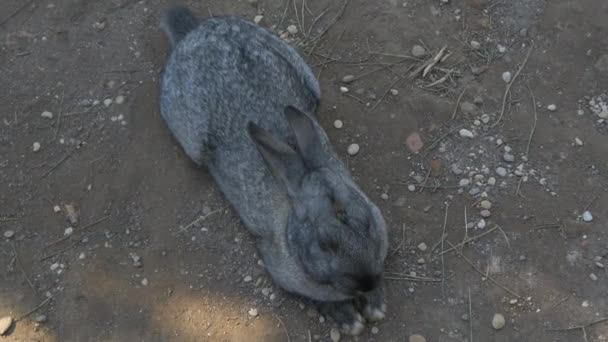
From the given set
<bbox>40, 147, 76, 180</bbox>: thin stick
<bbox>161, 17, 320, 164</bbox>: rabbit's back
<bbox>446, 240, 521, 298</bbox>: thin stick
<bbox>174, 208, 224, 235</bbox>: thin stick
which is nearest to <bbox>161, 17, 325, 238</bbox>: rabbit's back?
<bbox>161, 17, 320, 164</bbox>: rabbit's back

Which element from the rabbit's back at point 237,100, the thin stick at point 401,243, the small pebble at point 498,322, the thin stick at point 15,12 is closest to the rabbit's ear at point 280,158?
the rabbit's back at point 237,100

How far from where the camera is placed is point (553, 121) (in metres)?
4.61

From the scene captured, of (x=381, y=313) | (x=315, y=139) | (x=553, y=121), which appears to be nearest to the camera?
(x=315, y=139)

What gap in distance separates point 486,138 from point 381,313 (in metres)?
1.58

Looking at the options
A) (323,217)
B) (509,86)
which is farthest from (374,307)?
(509,86)

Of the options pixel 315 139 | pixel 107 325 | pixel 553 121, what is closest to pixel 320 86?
pixel 315 139

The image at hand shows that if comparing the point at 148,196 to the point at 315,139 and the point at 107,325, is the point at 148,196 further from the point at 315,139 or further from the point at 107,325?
the point at 315,139

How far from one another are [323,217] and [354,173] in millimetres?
1221

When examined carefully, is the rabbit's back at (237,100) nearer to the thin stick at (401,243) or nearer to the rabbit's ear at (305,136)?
the rabbit's ear at (305,136)

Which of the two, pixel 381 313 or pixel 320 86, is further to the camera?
pixel 320 86

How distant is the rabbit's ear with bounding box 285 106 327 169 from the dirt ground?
0.91 m

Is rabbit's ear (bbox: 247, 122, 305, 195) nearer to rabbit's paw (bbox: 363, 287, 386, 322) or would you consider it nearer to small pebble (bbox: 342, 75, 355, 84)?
rabbit's paw (bbox: 363, 287, 386, 322)

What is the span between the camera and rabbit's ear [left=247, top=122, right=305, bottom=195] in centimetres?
365

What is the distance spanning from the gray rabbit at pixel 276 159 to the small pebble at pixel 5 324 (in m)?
1.72
